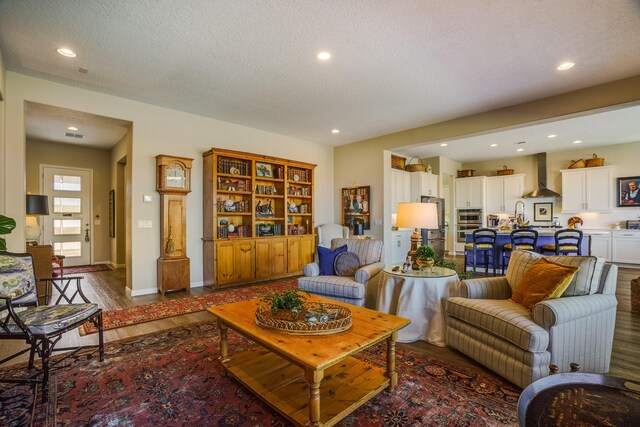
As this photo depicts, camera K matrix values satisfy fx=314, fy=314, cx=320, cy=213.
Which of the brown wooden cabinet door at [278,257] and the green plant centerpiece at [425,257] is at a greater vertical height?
the green plant centerpiece at [425,257]

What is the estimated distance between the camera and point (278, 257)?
5.96 metres

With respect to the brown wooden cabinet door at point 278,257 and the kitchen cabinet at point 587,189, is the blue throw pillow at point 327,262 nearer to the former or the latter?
the brown wooden cabinet door at point 278,257

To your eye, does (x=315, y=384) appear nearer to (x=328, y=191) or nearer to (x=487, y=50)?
(x=487, y=50)

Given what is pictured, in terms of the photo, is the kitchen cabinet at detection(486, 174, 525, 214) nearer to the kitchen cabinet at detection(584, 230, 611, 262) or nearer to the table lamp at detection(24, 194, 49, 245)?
the kitchen cabinet at detection(584, 230, 611, 262)

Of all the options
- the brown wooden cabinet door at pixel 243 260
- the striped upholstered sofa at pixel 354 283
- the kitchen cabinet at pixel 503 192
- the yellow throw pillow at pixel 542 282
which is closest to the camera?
the yellow throw pillow at pixel 542 282

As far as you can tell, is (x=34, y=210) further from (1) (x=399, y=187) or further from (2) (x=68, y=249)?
(1) (x=399, y=187)

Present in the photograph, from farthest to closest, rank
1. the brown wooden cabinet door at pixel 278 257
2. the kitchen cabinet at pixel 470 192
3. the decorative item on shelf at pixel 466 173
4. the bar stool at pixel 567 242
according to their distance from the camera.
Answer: the decorative item on shelf at pixel 466 173 < the kitchen cabinet at pixel 470 192 < the brown wooden cabinet door at pixel 278 257 < the bar stool at pixel 567 242

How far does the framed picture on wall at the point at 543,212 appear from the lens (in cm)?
836

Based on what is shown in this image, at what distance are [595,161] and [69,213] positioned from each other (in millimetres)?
12613

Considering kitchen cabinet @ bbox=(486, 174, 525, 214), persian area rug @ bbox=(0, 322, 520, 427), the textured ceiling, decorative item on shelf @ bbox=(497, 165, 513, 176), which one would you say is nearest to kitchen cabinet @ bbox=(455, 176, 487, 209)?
kitchen cabinet @ bbox=(486, 174, 525, 214)

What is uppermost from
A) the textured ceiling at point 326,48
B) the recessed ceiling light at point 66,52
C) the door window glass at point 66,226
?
the recessed ceiling light at point 66,52

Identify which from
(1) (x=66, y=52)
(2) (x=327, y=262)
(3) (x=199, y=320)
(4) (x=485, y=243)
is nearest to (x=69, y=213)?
(1) (x=66, y=52)

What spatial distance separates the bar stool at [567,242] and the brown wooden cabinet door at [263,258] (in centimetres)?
517

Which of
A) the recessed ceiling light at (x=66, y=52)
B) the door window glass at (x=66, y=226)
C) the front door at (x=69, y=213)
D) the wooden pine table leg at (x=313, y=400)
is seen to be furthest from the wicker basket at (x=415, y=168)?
the door window glass at (x=66, y=226)
